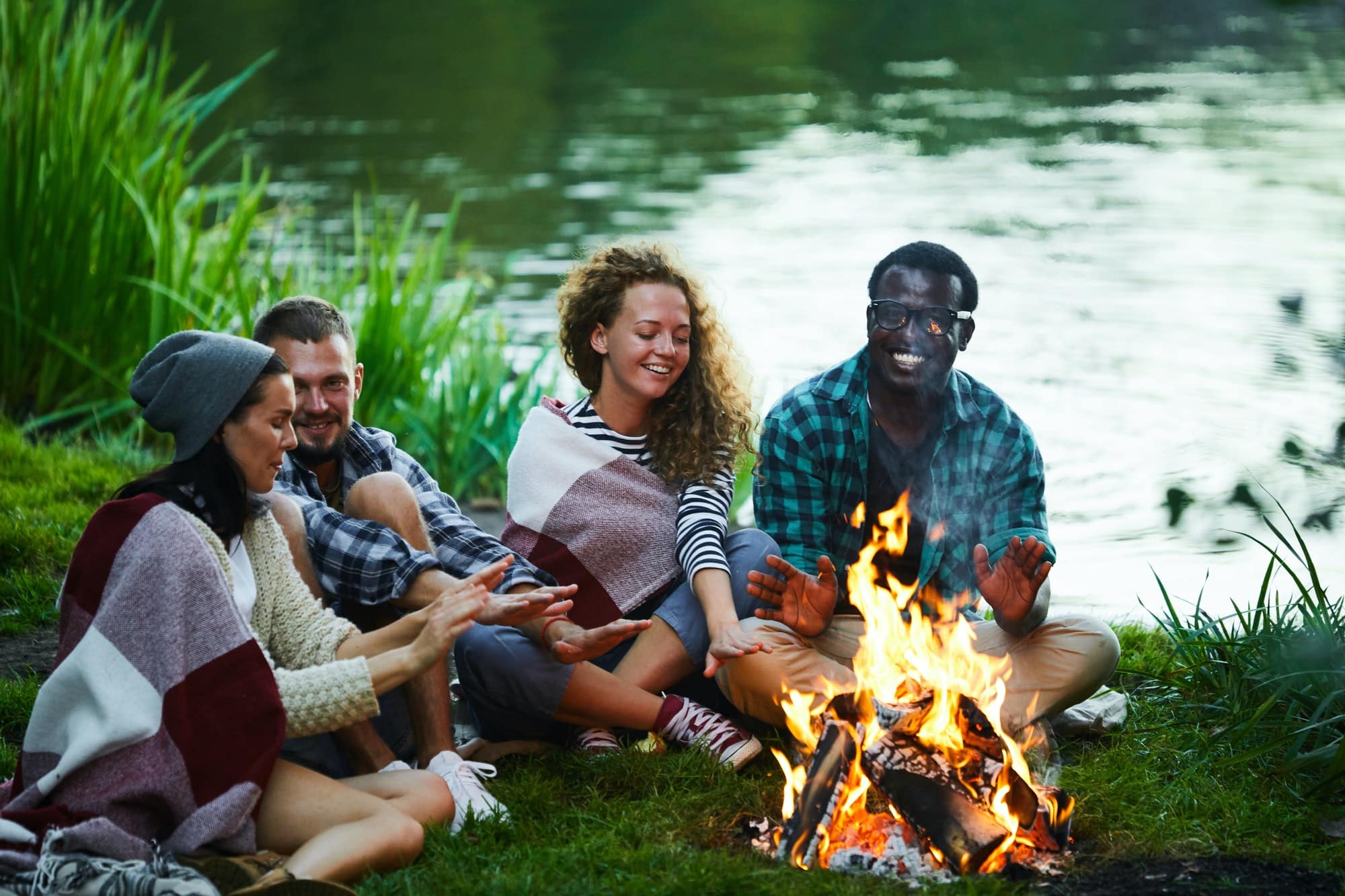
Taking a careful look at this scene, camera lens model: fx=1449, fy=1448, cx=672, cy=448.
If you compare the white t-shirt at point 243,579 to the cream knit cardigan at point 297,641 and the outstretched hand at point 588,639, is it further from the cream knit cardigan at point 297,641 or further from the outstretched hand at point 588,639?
the outstretched hand at point 588,639

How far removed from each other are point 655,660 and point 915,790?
105 centimetres

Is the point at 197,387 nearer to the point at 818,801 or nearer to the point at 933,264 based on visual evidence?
the point at 818,801

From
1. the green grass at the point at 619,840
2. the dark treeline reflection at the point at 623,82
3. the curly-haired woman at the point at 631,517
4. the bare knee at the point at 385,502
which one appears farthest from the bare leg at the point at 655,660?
the dark treeline reflection at the point at 623,82

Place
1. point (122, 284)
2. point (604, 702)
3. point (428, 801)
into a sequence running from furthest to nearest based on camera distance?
1. point (122, 284)
2. point (604, 702)
3. point (428, 801)

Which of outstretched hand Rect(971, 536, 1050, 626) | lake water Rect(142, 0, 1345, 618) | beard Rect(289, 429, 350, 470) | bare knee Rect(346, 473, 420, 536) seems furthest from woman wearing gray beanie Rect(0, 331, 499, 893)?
lake water Rect(142, 0, 1345, 618)

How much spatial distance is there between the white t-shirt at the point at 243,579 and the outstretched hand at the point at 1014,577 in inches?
69.0

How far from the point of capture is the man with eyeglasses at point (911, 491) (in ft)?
12.8

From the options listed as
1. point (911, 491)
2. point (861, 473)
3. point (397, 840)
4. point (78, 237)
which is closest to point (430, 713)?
point (397, 840)

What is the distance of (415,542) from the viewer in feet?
12.9

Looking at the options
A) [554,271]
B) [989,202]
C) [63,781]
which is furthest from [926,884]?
[989,202]

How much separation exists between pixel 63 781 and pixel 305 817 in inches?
19.9

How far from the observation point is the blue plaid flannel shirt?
3.75 m

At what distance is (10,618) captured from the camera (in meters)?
4.79

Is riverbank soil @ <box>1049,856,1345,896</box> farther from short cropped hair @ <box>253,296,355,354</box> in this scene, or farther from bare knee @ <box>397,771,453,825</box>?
short cropped hair @ <box>253,296,355,354</box>
